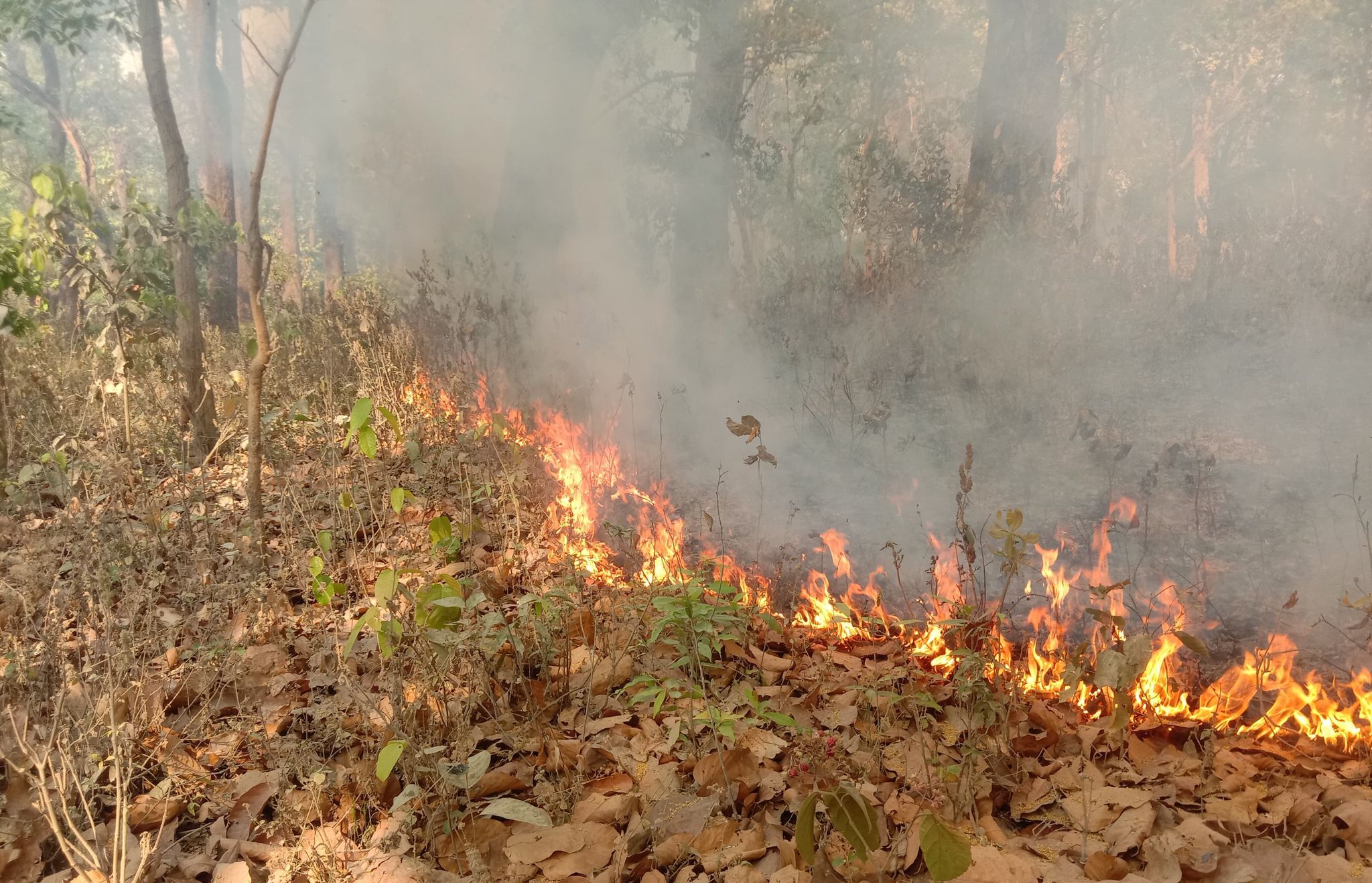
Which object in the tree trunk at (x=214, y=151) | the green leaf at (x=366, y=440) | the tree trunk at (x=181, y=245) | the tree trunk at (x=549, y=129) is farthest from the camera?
the tree trunk at (x=214, y=151)

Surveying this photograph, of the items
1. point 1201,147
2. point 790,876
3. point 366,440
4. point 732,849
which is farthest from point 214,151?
point 1201,147

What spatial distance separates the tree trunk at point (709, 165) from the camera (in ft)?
23.1

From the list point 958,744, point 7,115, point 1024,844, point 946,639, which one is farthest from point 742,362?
point 7,115

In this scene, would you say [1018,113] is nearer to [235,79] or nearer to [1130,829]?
[1130,829]

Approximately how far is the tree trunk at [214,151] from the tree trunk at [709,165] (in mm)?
4592

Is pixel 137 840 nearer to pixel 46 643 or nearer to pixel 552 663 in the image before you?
pixel 46 643

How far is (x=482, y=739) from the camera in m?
2.18

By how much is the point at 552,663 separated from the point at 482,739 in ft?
1.28

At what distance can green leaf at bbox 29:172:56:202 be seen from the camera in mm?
3639

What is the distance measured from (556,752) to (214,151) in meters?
10.1

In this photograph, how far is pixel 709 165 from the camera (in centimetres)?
768

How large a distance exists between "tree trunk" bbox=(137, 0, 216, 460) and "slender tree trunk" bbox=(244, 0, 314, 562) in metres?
1.34

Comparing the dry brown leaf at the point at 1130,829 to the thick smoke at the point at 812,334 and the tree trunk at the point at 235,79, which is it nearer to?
the thick smoke at the point at 812,334

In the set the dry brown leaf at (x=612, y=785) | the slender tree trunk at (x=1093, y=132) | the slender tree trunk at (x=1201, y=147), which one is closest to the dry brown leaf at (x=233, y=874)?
the dry brown leaf at (x=612, y=785)
